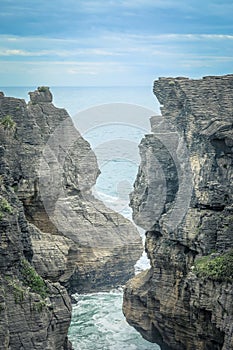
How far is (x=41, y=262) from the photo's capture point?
34938 mm

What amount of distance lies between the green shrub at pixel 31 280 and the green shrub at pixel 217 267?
5.09 metres

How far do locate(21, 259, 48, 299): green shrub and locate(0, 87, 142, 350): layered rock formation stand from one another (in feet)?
0.10

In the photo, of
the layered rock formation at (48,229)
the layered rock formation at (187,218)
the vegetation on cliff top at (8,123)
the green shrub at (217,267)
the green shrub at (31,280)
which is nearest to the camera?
the layered rock formation at (48,229)

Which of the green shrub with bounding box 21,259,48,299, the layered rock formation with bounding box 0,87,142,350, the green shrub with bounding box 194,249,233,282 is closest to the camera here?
the layered rock formation with bounding box 0,87,142,350

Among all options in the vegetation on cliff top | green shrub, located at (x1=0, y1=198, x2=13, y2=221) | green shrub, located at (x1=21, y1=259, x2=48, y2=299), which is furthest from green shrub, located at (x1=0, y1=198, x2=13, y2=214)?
the vegetation on cliff top

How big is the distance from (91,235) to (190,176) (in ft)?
33.5

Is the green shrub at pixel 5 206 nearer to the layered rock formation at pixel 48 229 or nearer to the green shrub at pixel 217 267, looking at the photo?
the layered rock formation at pixel 48 229

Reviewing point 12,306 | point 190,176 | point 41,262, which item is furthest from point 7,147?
Result: point 12,306

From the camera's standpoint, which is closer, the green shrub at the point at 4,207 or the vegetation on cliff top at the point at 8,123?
the green shrub at the point at 4,207

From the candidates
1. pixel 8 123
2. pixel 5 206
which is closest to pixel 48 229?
pixel 8 123

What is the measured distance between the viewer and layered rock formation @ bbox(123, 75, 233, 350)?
3203 cm

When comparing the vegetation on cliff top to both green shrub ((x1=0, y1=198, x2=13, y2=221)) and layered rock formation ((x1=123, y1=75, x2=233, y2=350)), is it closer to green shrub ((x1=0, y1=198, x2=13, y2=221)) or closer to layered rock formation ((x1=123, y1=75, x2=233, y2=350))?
layered rock formation ((x1=123, y1=75, x2=233, y2=350))

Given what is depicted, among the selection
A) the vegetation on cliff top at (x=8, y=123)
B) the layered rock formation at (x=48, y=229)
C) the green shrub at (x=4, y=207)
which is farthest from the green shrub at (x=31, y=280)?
Result: the vegetation on cliff top at (x=8, y=123)

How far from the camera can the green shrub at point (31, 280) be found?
2970 cm
